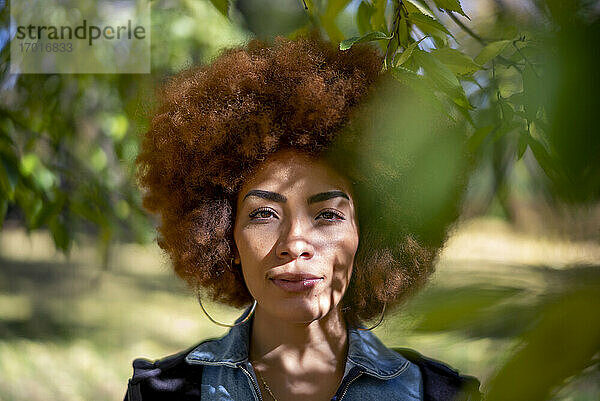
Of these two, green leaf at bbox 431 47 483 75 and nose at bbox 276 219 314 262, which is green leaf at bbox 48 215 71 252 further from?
green leaf at bbox 431 47 483 75

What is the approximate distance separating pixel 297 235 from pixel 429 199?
0.43 meters

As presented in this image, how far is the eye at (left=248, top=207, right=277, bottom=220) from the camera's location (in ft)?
2.11

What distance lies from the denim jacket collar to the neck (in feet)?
0.05

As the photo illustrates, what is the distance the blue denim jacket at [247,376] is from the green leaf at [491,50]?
1.19 ft

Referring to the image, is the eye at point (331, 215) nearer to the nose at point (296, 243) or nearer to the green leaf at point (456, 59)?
the nose at point (296, 243)

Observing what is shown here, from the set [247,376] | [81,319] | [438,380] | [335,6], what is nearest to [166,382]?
[247,376]

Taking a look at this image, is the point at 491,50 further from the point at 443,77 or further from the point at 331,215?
the point at 331,215

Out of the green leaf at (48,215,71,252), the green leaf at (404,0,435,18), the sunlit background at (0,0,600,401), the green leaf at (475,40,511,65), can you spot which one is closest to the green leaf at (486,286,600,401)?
the sunlit background at (0,0,600,401)

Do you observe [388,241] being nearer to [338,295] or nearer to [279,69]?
[338,295]

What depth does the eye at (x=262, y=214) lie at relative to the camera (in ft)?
2.11

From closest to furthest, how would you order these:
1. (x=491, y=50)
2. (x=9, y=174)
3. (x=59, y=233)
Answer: (x=491, y=50) < (x=9, y=174) < (x=59, y=233)

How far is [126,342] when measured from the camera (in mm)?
1972

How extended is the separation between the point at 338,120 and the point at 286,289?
0.57 feet

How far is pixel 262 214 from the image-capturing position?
65 centimetres
